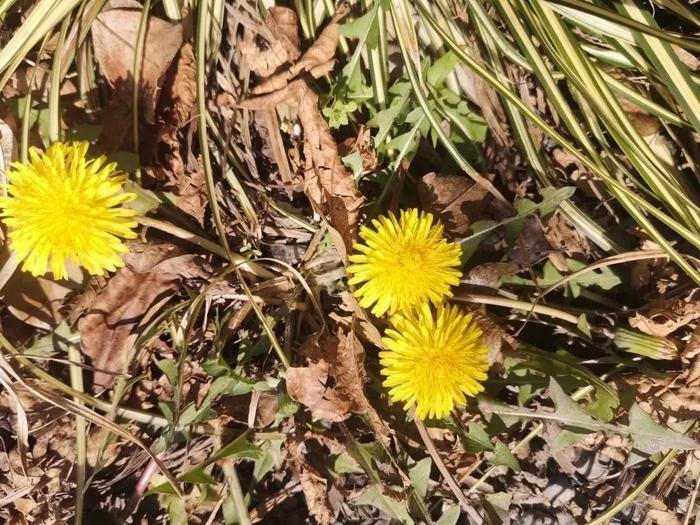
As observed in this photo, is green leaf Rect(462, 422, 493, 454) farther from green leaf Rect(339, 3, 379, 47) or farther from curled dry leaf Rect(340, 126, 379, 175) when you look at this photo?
green leaf Rect(339, 3, 379, 47)

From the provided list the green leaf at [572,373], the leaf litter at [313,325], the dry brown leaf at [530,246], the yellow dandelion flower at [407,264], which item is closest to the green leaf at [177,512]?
the leaf litter at [313,325]

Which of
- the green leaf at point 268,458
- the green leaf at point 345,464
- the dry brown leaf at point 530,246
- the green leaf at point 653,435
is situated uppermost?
the dry brown leaf at point 530,246

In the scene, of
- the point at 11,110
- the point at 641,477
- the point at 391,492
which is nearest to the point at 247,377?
the point at 391,492

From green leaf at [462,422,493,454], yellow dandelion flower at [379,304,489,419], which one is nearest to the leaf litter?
green leaf at [462,422,493,454]

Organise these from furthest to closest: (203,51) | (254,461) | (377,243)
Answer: (254,461) < (203,51) < (377,243)

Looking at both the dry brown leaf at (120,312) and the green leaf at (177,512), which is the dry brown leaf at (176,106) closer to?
the dry brown leaf at (120,312)

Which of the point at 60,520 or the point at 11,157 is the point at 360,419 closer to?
the point at 60,520

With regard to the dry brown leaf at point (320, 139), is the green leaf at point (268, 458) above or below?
below

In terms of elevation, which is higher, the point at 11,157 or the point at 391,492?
the point at 11,157
